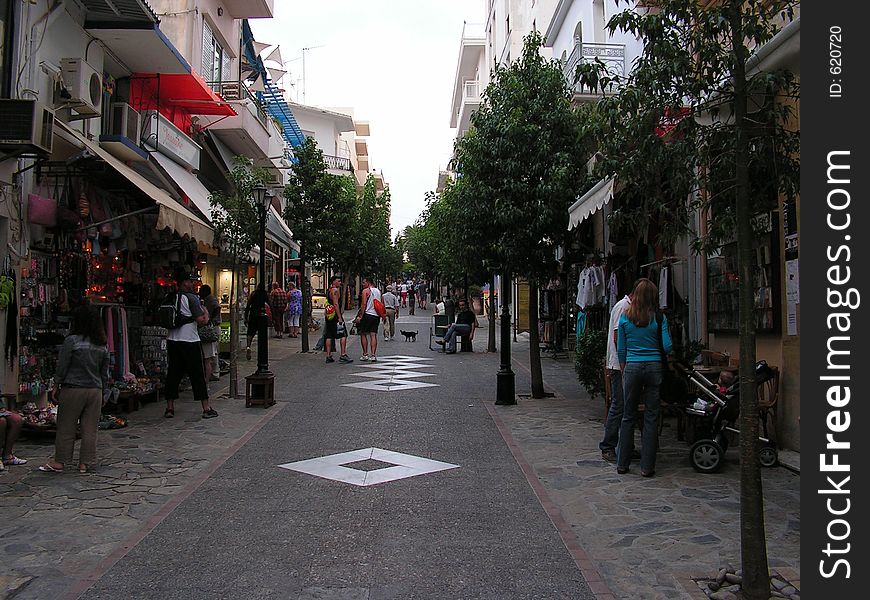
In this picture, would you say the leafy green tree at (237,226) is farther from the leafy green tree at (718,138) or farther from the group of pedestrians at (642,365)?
the leafy green tree at (718,138)

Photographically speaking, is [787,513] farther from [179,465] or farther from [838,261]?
[179,465]

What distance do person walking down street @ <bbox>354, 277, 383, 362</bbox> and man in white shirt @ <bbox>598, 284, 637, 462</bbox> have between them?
9.87m

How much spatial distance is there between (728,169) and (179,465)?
5.82 meters

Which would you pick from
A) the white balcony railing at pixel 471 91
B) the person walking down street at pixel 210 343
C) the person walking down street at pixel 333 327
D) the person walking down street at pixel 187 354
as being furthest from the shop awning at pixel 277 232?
the white balcony railing at pixel 471 91

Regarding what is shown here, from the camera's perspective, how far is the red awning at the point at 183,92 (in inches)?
556

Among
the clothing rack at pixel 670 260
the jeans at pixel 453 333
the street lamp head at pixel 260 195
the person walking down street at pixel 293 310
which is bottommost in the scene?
the jeans at pixel 453 333

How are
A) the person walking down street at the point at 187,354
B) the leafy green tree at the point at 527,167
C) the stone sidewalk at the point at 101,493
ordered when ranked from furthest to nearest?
the leafy green tree at the point at 527,167 → the person walking down street at the point at 187,354 → the stone sidewalk at the point at 101,493

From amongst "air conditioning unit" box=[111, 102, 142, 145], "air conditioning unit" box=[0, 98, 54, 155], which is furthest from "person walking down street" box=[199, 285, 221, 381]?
"air conditioning unit" box=[0, 98, 54, 155]

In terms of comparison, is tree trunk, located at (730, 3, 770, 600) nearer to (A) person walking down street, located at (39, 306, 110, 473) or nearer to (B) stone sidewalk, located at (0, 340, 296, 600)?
(B) stone sidewalk, located at (0, 340, 296, 600)

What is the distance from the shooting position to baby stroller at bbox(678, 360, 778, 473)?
23.3ft

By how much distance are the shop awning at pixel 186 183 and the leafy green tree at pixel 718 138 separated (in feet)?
30.0

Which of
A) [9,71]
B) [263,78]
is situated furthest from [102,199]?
[263,78]

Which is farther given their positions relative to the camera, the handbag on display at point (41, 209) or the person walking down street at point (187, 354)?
the person walking down street at point (187, 354)

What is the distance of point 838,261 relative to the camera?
331cm
